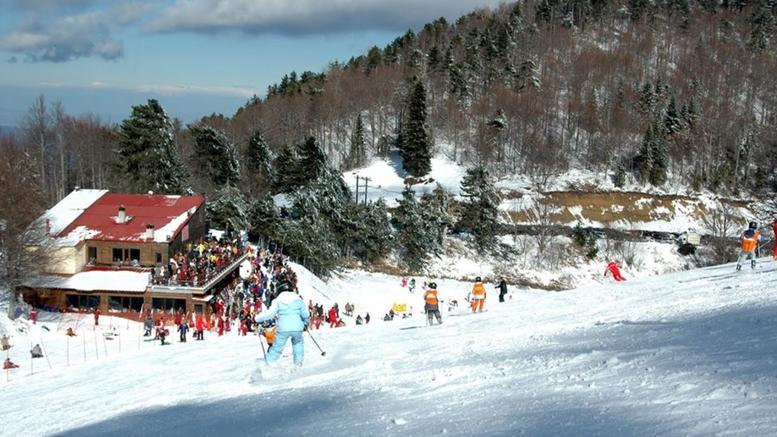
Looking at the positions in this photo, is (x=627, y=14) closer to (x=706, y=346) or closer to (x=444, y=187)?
(x=444, y=187)

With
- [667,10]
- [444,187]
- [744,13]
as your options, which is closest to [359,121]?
[444,187]

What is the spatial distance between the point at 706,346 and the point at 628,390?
88.3 inches

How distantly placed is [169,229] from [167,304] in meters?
5.09

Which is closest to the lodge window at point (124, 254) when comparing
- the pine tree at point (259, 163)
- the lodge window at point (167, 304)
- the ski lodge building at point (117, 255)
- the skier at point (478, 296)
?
the ski lodge building at point (117, 255)

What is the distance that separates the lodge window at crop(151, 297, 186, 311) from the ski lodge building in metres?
0.04

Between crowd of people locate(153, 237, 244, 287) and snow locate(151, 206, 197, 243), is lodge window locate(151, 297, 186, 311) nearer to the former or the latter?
crowd of people locate(153, 237, 244, 287)

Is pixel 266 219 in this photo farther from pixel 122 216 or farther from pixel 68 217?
pixel 68 217

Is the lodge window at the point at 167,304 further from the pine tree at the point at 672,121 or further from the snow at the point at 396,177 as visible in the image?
the pine tree at the point at 672,121

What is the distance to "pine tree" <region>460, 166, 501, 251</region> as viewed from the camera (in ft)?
180

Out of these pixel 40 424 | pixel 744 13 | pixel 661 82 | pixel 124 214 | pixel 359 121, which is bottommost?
pixel 40 424

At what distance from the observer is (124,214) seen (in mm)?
32750

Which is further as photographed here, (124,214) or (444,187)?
(444,187)

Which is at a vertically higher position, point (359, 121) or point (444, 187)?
point (359, 121)

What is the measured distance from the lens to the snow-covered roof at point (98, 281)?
2862 centimetres
